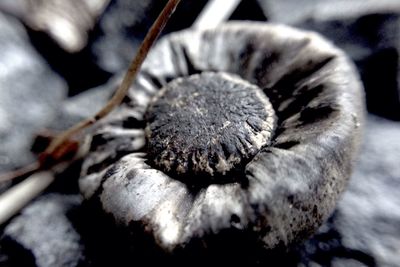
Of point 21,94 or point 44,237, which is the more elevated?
point 21,94

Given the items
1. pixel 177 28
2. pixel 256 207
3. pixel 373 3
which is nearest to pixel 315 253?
pixel 256 207

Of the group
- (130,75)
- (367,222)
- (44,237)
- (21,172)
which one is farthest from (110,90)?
(367,222)

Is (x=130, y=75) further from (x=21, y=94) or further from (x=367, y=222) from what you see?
(x=367, y=222)

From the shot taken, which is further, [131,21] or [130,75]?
[131,21]

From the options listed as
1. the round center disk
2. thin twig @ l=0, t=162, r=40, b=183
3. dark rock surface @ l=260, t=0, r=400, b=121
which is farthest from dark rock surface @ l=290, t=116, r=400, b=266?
thin twig @ l=0, t=162, r=40, b=183

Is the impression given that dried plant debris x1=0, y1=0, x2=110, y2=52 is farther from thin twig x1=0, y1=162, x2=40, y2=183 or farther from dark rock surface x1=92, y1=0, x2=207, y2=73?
thin twig x1=0, y1=162, x2=40, y2=183

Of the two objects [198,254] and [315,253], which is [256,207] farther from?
[315,253]

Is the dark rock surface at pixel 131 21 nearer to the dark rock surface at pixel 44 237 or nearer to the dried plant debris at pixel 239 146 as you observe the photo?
the dried plant debris at pixel 239 146
